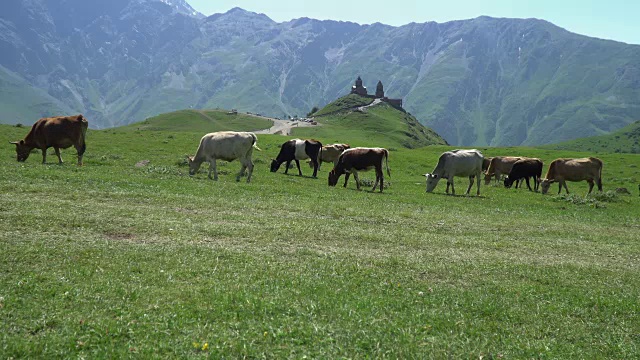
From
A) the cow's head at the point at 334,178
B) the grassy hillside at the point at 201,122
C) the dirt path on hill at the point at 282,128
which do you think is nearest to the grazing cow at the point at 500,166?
the cow's head at the point at 334,178

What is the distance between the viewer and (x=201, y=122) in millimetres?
152375

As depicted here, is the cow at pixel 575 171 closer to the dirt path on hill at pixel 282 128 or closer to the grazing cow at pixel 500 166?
the grazing cow at pixel 500 166

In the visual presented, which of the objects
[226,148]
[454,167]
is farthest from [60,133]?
[454,167]

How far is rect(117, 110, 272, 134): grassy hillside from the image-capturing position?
464 ft

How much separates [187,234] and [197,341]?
7343 millimetres

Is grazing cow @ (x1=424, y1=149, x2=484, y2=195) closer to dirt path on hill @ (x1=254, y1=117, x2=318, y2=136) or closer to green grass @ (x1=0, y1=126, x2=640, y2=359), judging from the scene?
green grass @ (x1=0, y1=126, x2=640, y2=359)

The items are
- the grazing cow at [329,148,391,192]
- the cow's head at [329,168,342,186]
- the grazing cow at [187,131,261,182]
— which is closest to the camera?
the grazing cow at [187,131,261,182]

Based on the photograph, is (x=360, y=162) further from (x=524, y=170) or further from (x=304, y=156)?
(x=524, y=170)

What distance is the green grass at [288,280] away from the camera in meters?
7.84

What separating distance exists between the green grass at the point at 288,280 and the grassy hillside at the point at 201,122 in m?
121

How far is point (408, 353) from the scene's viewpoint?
7.73 metres

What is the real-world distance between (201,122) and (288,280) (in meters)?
148

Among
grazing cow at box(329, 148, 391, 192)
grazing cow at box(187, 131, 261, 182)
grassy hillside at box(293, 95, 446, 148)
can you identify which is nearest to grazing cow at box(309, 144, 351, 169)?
grazing cow at box(329, 148, 391, 192)

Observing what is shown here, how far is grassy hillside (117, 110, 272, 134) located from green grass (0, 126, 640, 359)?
4763 inches
